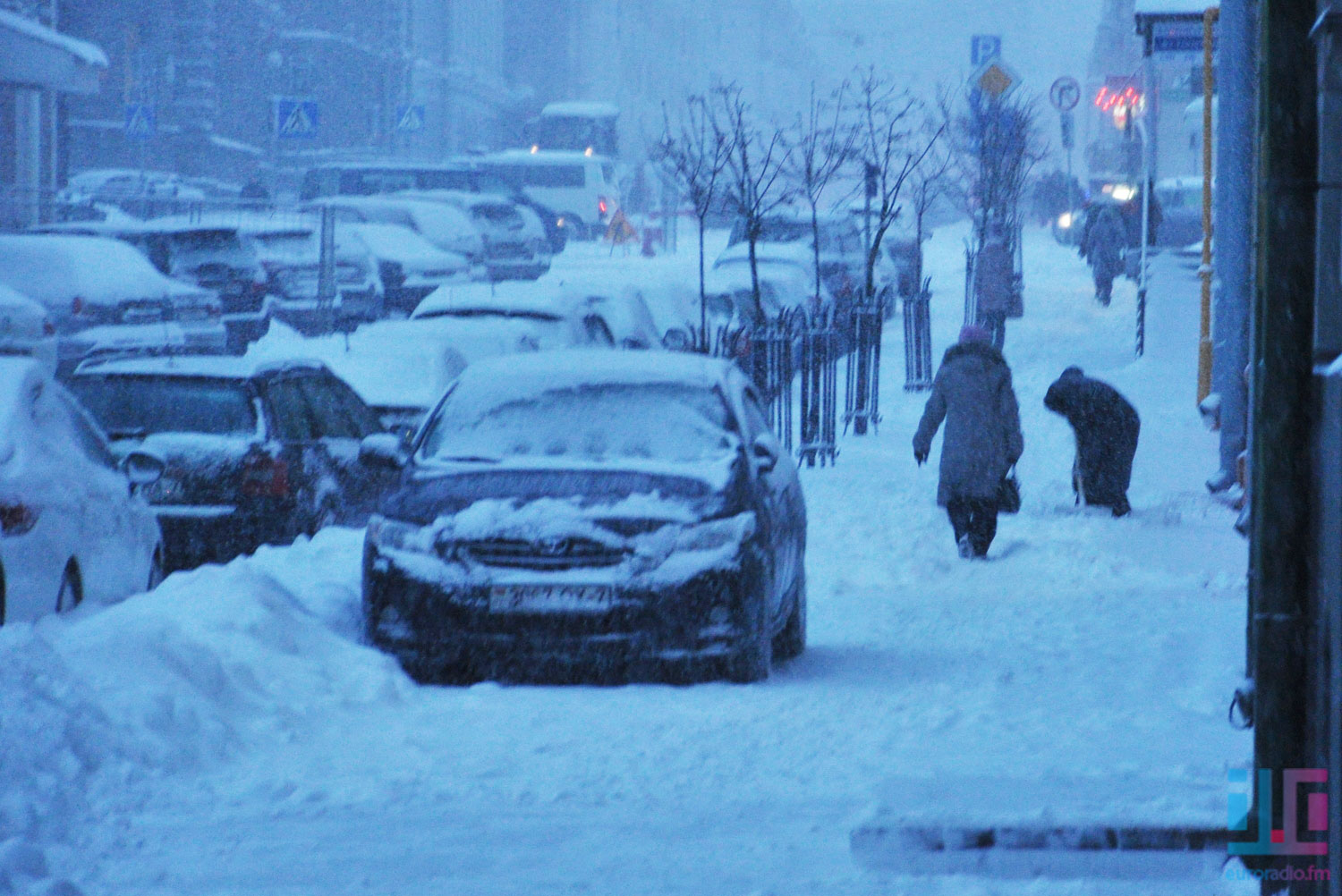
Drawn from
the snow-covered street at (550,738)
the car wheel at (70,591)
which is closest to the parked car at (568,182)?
the snow-covered street at (550,738)

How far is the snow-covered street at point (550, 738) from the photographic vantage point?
5.34 m

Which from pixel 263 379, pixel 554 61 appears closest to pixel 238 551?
pixel 263 379

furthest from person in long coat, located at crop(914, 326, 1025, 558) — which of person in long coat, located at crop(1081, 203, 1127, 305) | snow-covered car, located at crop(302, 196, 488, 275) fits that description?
snow-covered car, located at crop(302, 196, 488, 275)

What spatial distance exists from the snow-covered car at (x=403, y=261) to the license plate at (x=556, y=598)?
20.1 meters

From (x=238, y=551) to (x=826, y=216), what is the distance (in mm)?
22858

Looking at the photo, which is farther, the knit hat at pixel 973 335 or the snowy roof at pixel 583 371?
the knit hat at pixel 973 335

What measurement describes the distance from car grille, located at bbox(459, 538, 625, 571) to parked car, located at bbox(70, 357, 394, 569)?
11.0ft

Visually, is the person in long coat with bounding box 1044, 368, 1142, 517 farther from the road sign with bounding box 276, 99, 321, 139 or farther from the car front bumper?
the road sign with bounding box 276, 99, 321, 139

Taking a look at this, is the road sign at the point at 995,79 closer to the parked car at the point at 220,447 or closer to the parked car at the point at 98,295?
the parked car at the point at 98,295

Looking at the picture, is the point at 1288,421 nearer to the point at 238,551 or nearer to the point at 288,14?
the point at 238,551

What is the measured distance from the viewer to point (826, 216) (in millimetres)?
33156

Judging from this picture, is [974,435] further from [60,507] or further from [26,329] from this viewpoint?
[26,329]

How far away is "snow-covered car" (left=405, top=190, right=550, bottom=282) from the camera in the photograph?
36.2 m

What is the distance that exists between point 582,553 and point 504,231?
2938cm
